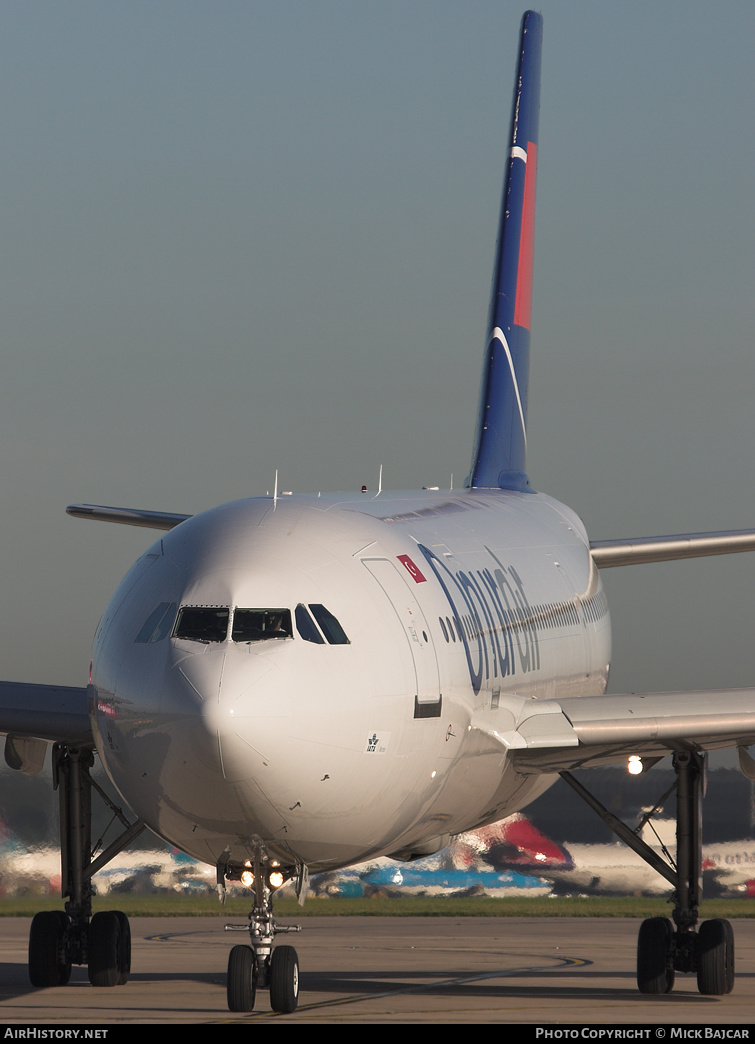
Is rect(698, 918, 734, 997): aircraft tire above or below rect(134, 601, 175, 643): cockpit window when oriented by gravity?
below

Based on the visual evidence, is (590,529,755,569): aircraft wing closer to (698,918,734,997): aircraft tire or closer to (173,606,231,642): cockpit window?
(698,918,734,997): aircraft tire

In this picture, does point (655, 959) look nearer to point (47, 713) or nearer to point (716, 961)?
point (716, 961)

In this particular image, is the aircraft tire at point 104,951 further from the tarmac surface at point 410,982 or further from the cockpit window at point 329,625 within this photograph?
the cockpit window at point 329,625

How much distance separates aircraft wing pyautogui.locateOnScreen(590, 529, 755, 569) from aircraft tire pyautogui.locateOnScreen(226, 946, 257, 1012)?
12176mm

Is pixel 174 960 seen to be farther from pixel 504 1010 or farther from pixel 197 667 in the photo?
pixel 197 667

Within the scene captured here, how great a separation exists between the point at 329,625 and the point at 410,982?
28.3ft

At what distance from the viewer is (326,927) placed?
3259 centimetres

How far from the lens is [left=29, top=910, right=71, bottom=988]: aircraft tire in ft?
68.1

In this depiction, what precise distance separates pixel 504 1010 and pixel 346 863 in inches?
138

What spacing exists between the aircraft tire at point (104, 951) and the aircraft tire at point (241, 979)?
5.72 m

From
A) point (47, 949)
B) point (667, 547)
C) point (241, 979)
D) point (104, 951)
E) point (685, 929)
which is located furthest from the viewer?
point (667, 547)

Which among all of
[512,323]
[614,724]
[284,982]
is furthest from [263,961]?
[512,323]

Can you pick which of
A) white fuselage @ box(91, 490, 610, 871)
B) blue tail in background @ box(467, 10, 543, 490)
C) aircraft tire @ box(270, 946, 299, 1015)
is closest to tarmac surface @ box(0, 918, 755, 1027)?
aircraft tire @ box(270, 946, 299, 1015)

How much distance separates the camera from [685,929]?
20.5 m
